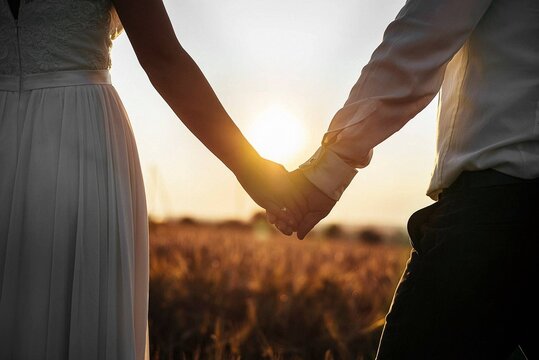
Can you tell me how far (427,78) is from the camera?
1844mm

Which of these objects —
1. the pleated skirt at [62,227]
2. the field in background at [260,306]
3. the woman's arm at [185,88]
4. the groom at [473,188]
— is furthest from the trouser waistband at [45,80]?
the field in background at [260,306]

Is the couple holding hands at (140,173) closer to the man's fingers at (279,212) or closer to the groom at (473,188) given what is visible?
the groom at (473,188)

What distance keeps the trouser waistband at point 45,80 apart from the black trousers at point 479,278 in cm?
105

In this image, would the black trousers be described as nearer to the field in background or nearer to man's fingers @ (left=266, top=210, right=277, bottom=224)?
man's fingers @ (left=266, top=210, right=277, bottom=224)

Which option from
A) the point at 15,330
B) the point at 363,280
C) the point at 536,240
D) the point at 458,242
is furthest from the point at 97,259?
the point at 363,280

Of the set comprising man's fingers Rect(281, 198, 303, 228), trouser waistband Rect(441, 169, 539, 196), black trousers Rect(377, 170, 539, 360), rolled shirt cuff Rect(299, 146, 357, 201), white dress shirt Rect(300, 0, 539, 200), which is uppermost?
white dress shirt Rect(300, 0, 539, 200)

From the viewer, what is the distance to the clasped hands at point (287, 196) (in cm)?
248

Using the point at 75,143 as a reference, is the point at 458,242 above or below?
below

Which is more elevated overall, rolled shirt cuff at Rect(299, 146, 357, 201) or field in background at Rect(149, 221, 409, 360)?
rolled shirt cuff at Rect(299, 146, 357, 201)

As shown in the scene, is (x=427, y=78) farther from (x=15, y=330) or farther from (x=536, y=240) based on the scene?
(x=15, y=330)

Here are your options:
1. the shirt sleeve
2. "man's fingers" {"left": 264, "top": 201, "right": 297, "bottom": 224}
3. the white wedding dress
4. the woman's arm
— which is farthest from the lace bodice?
"man's fingers" {"left": 264, "top": 201, "right": 297, "bottom": 224}

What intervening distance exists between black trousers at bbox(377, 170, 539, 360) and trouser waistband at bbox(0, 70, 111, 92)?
3.45 feet

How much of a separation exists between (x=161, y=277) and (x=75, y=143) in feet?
14.0

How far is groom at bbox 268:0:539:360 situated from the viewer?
5.22 ft
